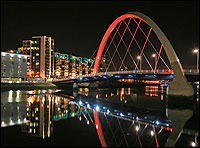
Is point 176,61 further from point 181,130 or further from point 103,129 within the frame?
point 103,129

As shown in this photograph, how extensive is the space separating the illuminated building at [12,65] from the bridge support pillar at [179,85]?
63.0 m

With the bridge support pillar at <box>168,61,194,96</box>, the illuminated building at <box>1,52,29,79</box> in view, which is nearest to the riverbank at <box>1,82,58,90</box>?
the illuminated building at <box>1,52,29,79</box>

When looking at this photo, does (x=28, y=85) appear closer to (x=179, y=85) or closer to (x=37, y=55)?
(x=179, y=85)

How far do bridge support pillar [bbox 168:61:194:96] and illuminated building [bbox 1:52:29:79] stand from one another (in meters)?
63.0

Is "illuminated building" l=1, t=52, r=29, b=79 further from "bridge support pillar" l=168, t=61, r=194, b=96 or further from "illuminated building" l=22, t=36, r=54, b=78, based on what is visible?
"bridge support pillar" l=168, t=61, r=194, b=96

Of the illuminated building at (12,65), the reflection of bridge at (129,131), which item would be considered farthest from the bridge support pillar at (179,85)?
the illuminated building at (12,65)

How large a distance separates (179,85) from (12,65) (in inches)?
2567

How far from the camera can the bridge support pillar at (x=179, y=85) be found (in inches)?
1162

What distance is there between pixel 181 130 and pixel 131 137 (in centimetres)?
440

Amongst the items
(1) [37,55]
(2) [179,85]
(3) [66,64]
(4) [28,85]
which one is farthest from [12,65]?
(3) [66,64]

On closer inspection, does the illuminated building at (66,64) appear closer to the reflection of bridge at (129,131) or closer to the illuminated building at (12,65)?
the illuminated building at (12,65)

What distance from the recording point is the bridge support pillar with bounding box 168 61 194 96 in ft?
96.8

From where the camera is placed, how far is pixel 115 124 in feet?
55.2

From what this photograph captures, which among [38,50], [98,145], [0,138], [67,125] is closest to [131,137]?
[98,145]
